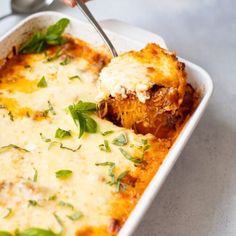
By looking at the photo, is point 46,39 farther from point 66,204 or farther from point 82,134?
point 66,204

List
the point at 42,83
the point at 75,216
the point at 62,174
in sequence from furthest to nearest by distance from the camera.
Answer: the point at 42,83, the point at 62,174, the point at 75,216

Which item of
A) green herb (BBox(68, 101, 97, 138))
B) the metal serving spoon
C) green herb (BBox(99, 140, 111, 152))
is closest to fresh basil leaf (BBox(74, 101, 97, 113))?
green herb (BBox(68, 101, 97, 138))

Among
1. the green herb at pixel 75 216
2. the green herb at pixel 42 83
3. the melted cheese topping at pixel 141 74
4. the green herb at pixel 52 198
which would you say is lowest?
the green herb at pixel 75 216

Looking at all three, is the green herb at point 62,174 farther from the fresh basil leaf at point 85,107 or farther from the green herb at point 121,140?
the fresh basil leaf at point 85,107

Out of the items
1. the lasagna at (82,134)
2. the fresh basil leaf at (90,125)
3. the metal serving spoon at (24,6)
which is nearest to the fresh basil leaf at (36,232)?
the lasagna at (82,134)

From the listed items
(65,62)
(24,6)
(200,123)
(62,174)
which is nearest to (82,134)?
(62,174)

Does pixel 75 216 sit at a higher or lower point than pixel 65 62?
lower

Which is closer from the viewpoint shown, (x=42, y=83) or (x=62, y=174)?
(x=62, y=174)
